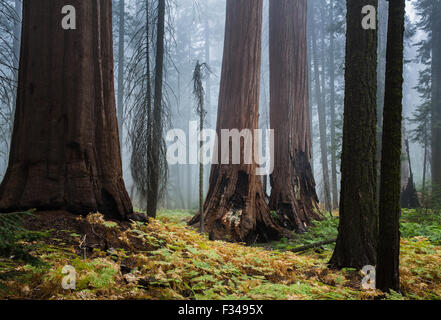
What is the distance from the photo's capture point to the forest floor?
255cm

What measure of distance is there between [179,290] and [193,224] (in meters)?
4.31

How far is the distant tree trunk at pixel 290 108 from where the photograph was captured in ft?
30.0

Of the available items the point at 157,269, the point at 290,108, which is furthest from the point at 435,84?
the point at 157,269

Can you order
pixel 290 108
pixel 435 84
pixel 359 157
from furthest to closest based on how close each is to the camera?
1. pixel 435 84
2. pixel 290 108
3. pixel 359 157

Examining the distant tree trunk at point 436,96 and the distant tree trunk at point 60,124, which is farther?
the distant tree trunk at point 436,96

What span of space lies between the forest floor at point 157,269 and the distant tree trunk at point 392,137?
693mm

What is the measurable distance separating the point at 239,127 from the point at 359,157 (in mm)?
3666

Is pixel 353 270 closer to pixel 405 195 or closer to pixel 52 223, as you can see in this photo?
pixel 52 223

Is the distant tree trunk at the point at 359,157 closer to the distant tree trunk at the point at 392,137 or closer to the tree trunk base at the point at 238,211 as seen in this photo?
the distant tree trunk at the point at 392,137

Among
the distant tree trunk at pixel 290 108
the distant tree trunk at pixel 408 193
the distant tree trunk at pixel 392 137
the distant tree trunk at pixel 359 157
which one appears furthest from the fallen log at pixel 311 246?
the distant tree trunk at pixel 408 193

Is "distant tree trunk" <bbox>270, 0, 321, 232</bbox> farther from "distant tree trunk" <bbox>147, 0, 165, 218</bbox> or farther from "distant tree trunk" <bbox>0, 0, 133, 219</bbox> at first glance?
"distant tree trunk" <bbox>0, 0, 133, 219</bbox>

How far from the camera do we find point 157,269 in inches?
127

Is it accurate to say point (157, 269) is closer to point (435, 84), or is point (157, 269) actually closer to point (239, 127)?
point (239, 127)
